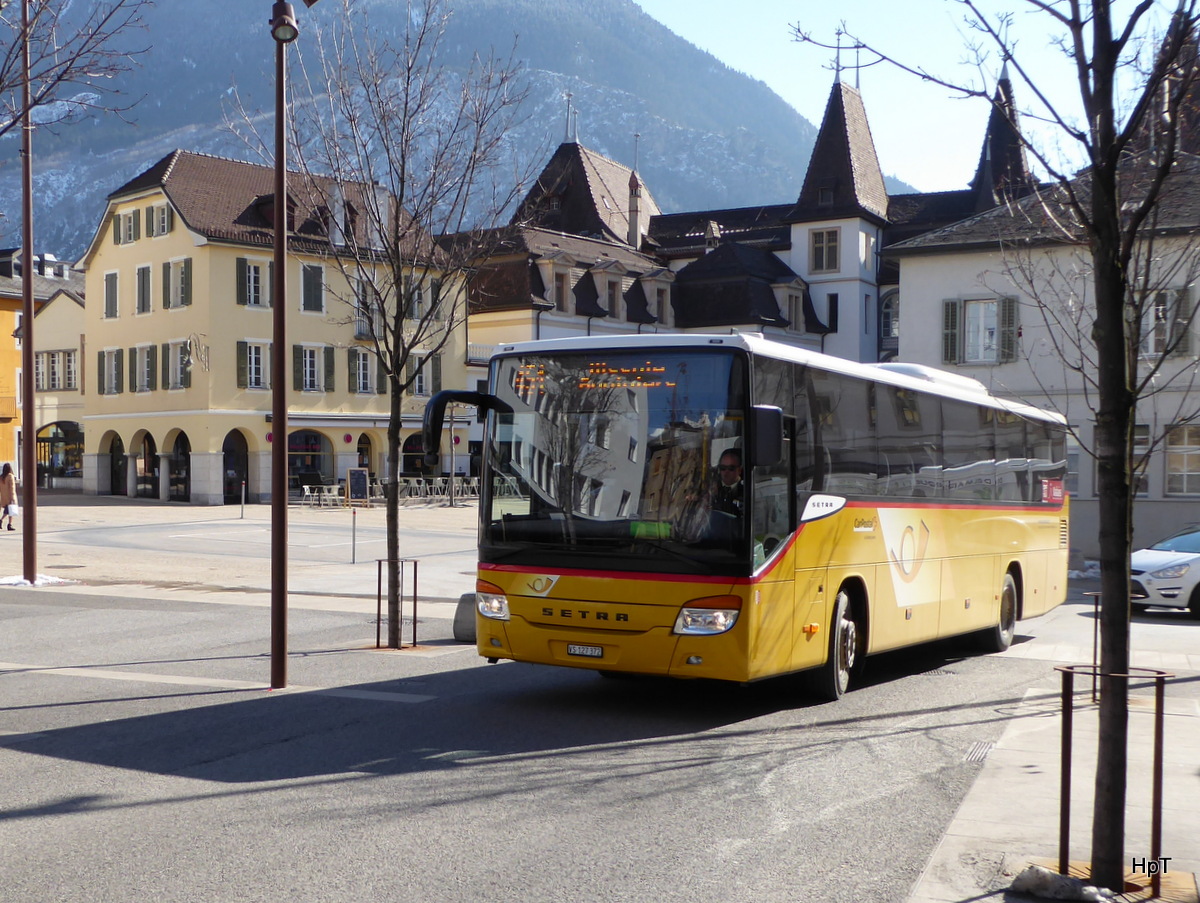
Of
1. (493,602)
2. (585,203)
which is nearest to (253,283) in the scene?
(585,203)

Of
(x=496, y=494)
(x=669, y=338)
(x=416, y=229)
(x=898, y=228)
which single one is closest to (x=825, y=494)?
(x=669, y=338)

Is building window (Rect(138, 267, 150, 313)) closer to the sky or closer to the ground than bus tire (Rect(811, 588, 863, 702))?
closer to the sky

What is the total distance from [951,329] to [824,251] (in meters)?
50.5

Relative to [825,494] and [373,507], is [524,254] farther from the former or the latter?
[825,494]

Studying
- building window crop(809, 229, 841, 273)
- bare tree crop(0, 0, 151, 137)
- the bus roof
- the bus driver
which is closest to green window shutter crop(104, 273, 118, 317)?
building window crop(809, 229, 841, 273)

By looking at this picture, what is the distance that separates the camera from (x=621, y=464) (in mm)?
10172

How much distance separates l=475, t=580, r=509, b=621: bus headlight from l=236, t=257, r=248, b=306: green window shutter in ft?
160

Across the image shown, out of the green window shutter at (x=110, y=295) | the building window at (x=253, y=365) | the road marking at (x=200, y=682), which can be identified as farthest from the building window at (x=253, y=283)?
the road marking at (x=200, y=682)

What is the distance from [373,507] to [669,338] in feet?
144

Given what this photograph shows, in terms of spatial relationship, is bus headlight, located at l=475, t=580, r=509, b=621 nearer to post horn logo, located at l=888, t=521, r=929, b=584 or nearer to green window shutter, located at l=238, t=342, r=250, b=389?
post horn logo, located at l=888, t=521, r=929, b=584

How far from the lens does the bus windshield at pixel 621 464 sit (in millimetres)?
9961

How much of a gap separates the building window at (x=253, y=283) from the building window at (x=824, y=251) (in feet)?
128

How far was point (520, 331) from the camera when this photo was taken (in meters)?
70.9

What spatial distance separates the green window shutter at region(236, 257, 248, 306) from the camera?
57.1m
